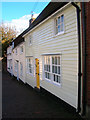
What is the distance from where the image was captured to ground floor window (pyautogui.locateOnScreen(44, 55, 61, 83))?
21.7ft

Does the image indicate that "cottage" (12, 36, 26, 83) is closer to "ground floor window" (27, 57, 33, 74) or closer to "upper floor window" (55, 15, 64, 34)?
"ground floor window" (27, 57, 33, 74)

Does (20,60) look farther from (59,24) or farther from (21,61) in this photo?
(59,24)

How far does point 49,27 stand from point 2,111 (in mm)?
5378

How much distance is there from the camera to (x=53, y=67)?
7199 millimetres

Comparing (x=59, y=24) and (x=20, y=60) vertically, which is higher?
(x=59, y=24)

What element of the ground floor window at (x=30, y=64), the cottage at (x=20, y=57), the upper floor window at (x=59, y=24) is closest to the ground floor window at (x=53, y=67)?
the upper floor window at (x=59, y=24)

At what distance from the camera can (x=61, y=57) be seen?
6.23 meters

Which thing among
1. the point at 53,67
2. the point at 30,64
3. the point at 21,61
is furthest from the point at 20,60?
the point at 53,67

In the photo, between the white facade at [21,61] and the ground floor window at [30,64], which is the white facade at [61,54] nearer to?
the ground floor window at [30,64]

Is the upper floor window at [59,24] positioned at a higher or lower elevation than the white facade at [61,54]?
higher

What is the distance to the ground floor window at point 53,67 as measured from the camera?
→ 6625 mm

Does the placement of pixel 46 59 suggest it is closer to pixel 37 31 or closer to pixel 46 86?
pixel 46 86

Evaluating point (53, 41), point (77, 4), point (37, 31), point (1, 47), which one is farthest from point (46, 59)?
point (1, 47)

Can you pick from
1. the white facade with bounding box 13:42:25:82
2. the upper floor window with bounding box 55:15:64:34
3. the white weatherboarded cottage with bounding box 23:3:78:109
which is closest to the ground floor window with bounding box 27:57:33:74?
the white facade with bounding box 13:42:25:82
